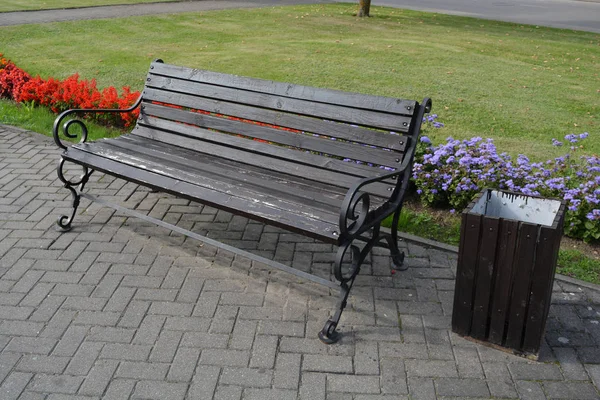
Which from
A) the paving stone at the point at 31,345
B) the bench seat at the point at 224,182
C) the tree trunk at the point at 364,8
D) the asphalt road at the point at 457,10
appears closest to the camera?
the paving stone at the point at 31,345

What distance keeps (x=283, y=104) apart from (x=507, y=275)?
201 cm

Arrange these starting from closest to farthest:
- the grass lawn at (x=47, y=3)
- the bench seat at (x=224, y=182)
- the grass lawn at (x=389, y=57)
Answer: the bench seat at (x=224, y=182)
the grass lawn at (x=389, y=57)
the grass lawn at (x=47, y=3)

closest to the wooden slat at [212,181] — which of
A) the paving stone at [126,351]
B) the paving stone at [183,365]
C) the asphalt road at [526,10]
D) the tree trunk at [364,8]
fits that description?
the paving stone at [183,365]

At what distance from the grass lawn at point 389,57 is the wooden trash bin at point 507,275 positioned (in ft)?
11.3

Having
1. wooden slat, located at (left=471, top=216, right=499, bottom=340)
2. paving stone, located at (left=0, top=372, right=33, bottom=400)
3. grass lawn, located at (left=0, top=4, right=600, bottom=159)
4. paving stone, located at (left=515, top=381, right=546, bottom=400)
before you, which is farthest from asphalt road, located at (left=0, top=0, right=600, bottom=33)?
paving stone, located at (left=515, top=381, right=546, bottom=400)

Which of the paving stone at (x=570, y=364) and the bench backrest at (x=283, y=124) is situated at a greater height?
the bench backrest at (x=283, y=124)

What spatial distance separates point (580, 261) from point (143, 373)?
301 centimetres

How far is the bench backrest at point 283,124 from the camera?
13.8ft

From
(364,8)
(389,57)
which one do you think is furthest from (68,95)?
(364,8)

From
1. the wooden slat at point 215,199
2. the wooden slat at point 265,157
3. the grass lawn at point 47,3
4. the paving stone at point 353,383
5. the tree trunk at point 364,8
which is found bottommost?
the paving stone at point 353,383

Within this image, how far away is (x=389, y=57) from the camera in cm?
1127

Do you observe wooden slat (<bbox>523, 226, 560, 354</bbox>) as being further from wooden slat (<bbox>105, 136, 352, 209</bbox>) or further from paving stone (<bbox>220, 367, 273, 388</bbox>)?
paving stone (<bbox>220, 367, 273, 388</bbox>)

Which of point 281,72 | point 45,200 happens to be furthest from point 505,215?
point 281,72

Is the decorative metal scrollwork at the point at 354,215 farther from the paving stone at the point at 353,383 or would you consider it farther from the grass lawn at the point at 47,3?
the grass lawn at the point at 47,3
